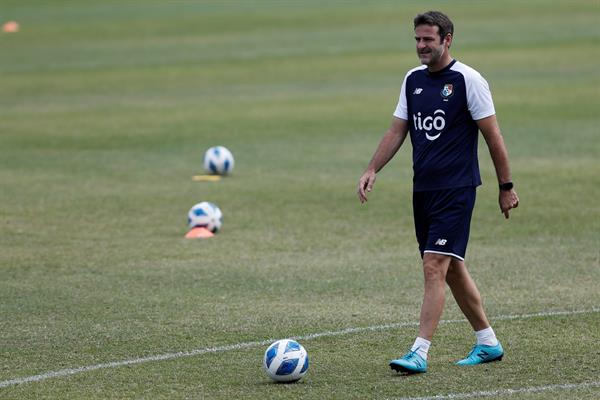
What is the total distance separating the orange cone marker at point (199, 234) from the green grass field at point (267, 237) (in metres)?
0.16

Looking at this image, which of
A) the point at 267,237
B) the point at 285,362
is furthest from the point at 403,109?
the point at 267,237

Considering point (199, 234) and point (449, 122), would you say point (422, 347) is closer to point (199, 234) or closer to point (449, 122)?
point (449, 122)

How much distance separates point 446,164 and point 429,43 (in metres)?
0.86

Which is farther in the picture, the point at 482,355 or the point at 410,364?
the point at 482,355

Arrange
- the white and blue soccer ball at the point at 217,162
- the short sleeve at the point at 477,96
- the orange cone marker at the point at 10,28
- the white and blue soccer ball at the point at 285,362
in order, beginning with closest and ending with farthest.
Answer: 1. the white and blue soccer ball at the point at 285,362
2. the short sleeve at the point at 477,96
3. the white and blue soccer ball at the point at 217,162
4. the orange cone marker at the point at 10,28

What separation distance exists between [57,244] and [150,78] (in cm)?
2171

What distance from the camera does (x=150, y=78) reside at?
3597 centimetres

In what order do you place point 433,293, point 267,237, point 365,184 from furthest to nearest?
point 267,237
point 365,184
point 433,293

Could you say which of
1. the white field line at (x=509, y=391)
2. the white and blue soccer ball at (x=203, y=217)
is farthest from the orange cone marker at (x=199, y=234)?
the white field line at (x=509, y=391)

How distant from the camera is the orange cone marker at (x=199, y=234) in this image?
1499cm

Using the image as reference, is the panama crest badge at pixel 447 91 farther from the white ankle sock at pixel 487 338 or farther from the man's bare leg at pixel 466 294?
the white ankle sock at pixel 487 338

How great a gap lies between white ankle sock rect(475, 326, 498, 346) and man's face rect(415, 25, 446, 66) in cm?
197

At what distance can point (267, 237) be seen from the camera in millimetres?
14977

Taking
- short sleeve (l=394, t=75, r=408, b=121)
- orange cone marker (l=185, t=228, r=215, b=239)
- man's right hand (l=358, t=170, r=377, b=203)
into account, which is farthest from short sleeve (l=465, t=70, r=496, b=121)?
orange cone marker (l=185, t=228, r=215, b=239)
